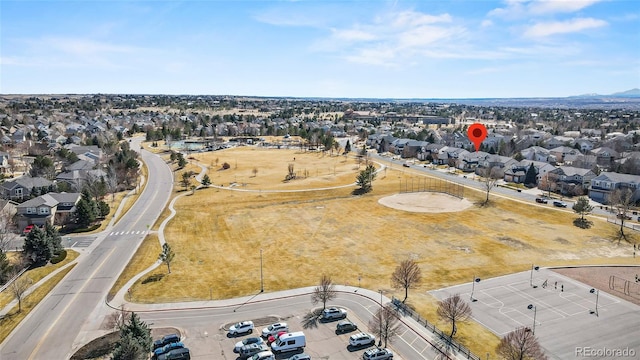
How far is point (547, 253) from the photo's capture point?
56.9 m

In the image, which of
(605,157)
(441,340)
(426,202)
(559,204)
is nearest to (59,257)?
(441,340)

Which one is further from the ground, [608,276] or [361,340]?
[361,340]

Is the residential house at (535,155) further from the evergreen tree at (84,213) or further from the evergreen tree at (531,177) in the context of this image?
the evergreen tree at (84,213)

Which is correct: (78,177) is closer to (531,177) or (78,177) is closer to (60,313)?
(60,313)

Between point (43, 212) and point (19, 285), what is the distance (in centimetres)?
2829

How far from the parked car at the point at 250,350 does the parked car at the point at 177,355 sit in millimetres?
4325

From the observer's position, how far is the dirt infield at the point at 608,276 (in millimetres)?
45125

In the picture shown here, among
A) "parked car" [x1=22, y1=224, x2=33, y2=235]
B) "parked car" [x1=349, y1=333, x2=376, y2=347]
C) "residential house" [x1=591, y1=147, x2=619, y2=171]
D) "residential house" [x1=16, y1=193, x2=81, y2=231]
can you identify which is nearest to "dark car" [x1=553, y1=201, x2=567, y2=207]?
"residential house" [x1=591, y1=147, x2=619, y2=171]

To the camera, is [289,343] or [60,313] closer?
[289,343]

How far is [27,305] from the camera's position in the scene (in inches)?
1649

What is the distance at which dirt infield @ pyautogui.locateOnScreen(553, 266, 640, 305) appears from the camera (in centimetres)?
4512

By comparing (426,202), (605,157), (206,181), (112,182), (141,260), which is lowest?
(141,260)

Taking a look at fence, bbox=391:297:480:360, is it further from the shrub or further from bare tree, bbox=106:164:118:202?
bare tree, bbox=106:164:118:202

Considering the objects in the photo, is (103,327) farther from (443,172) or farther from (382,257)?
(443,172)
